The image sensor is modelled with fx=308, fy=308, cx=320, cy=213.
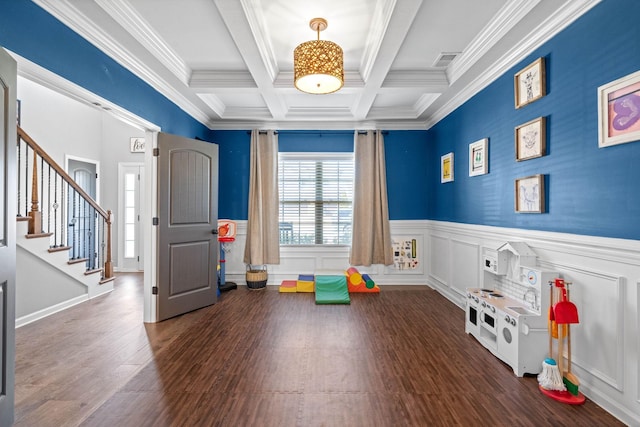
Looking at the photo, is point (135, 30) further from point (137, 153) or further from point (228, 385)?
point (137, 153)

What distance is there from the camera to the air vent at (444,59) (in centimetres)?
322

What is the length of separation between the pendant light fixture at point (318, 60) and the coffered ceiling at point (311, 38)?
23 cm

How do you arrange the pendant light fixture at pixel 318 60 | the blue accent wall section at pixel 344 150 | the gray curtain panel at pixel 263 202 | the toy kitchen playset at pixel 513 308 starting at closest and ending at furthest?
the toy kitchen playset at pixel 513 308
the pendant light fixture at pixel 318 60
the gray curtain panel at pixel 263 202
the blue accent wall section at pixel 344 150

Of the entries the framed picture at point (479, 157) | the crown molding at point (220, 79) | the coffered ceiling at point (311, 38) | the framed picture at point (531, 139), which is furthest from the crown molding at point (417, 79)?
the crown molding at point (220, 79)

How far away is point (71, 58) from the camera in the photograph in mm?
2367

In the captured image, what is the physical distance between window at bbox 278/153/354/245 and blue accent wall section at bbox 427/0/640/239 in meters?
2.37

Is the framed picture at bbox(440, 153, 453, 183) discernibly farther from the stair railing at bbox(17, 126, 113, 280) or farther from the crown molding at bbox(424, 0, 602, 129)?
the stair railing at bbox(17, 126, 113, 280)

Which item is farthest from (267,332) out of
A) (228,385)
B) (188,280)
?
(188,280)

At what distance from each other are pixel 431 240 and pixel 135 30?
4.68m

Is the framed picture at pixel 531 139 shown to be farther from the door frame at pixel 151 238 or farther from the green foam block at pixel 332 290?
the door frame at pixel 151 238

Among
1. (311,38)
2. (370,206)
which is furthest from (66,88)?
(370,206)

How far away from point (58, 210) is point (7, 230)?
4.11 m

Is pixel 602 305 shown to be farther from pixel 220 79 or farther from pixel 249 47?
pixel 220 79

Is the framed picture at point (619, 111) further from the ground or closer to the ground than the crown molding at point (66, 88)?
closer to the ground
